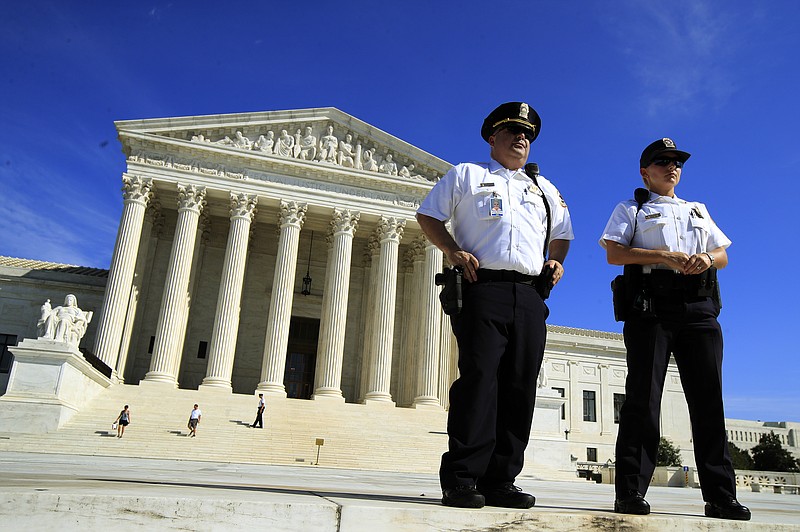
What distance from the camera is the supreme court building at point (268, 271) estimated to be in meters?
28.0

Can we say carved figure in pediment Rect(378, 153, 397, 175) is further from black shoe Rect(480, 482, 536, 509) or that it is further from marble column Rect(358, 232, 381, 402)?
black shoe Rect(480, 482, 536, 509)

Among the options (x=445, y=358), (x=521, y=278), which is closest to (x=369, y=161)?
(x=445, y=358)

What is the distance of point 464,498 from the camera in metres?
3.39

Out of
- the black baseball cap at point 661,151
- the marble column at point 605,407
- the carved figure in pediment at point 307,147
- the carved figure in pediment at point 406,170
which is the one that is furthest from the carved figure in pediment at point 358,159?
the marble column at point 605,407

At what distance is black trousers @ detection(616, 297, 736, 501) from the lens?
4411 mm

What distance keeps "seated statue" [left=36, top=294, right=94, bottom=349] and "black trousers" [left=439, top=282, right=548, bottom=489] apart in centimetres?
2031

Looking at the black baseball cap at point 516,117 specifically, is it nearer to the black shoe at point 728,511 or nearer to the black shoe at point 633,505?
the black shoe at point 633,505

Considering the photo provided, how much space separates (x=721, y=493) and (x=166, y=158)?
29.0 m

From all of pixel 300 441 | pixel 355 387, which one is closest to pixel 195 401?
pixel 300 441

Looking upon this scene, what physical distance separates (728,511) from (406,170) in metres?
28.7

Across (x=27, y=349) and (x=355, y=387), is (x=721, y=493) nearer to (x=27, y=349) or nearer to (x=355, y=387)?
(x=27, y=349)

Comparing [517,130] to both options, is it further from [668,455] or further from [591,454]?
[668,455]

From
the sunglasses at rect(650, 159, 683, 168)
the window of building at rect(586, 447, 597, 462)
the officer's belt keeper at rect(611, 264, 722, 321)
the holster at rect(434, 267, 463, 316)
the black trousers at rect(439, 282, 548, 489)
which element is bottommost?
the window of building at rect(586, 447, 597, 462)

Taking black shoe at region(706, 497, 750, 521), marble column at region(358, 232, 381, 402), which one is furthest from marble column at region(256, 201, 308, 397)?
black shoe at region(706, 497, 750, 521)
